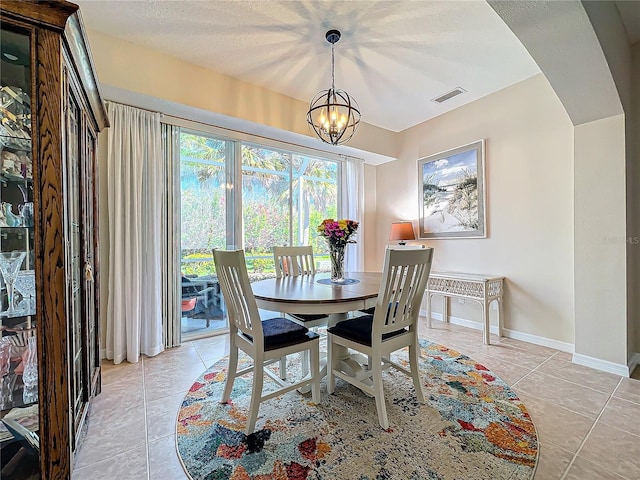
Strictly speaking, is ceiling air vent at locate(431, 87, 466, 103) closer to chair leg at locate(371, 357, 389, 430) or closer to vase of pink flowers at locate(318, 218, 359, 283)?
vase of pink flowers at locate(318, 218, 359, 283)

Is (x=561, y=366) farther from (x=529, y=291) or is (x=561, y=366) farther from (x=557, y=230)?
(x=557, y=230)

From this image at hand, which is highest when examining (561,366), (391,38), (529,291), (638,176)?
(391,38)

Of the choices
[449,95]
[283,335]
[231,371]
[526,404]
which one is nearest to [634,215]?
[526,404]

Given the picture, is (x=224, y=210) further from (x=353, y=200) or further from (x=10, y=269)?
(x=10, y=269)

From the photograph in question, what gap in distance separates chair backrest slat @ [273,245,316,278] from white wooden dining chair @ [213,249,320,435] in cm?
93

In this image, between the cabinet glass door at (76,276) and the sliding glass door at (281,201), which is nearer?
the cabinet glass door at (76,276)

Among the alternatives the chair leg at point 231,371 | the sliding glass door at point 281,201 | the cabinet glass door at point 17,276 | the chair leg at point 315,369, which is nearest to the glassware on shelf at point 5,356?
the cabinet glass door at point 17,276

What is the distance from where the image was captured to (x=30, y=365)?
46.3 inches

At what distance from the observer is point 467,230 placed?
3.72m

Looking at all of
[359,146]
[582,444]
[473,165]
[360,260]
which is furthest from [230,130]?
[582,444]

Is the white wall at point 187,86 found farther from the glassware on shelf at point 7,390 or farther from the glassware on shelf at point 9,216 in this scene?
the glassware on shelf at point 7,390

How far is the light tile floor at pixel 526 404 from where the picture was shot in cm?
146

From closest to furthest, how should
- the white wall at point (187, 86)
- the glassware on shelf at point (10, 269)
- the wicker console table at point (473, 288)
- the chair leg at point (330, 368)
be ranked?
1. the glassware on shelf at point (10, 269)
2. the chair leg at point (330, 368)
3. the white wall at point (187, 86)
4. the wicker console table at point (473, 288)

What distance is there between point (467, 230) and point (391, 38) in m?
2.42
